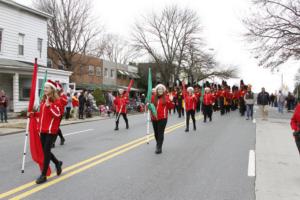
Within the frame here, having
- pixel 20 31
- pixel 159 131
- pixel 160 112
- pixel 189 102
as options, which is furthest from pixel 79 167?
pixel 20 31

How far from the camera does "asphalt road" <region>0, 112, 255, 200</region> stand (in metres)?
6.40

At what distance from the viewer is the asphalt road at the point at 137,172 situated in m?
6.40

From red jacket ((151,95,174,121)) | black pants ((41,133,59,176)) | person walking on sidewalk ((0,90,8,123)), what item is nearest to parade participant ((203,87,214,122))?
person walking on sidewalk ((0,90,8,123))

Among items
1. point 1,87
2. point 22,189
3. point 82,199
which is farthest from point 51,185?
point 1,87

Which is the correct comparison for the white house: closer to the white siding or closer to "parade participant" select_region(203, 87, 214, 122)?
the white siding

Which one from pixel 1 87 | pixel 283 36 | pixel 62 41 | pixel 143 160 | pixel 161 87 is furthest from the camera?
pixel 62 41

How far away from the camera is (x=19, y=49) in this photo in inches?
1134

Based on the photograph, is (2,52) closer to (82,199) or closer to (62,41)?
(62,41)

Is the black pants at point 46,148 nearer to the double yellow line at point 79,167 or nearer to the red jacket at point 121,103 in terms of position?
the double yellow line at point 79,167

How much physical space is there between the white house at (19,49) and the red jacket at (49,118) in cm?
1788

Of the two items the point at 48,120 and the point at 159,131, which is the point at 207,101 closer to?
the point at 159,131

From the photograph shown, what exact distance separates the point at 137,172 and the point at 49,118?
6.62 feet

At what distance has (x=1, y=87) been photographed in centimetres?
2592

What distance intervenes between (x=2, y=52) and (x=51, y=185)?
2180cm
